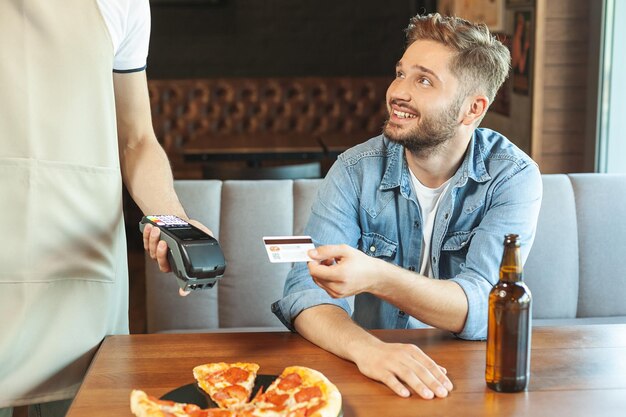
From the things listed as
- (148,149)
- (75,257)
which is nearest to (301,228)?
(148,149)

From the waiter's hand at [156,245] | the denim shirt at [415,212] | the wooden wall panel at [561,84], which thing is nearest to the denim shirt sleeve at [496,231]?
the denim shirt at [415,212]

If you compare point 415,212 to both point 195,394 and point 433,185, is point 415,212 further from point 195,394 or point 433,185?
point 195,394

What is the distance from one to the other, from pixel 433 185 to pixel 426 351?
567 mm

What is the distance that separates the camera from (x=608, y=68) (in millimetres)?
3977

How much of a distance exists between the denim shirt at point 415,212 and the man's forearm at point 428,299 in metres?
0.14

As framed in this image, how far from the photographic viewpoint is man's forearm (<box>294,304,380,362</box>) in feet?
5.15

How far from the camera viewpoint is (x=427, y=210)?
6.77ft

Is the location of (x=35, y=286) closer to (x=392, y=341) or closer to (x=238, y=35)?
(x=392, y=341)

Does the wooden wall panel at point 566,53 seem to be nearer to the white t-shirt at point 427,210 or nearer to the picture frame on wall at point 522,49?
the picture frame on wall at point 522,49

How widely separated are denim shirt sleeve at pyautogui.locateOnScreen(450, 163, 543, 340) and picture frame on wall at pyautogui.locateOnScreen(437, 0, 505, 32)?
3130mm

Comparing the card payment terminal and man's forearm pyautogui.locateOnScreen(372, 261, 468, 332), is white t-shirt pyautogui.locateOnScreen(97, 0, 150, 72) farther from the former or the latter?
man's forearm pyautogui.locateOnScreen(372, 261, 468, 332)

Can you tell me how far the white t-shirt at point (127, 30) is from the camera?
1.57m

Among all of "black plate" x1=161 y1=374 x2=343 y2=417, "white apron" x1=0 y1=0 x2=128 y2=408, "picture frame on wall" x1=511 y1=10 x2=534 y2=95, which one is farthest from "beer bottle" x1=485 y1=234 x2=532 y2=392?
"picture frame on wall" x1=511 y1=10 x2=534 y2=95

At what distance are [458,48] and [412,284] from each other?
65cm
